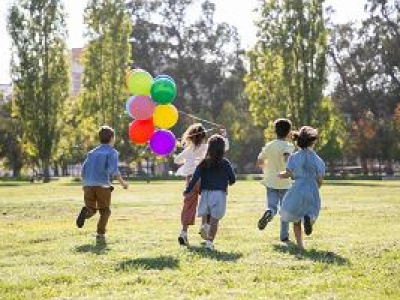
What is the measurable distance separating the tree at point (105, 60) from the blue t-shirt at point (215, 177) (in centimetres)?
4615

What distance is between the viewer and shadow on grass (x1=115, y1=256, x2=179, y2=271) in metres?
7.79

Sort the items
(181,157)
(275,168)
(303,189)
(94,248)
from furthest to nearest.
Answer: (181,157), (275,168), (94,248), (303,189)

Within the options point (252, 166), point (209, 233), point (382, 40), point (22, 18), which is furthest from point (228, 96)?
point (209, 233)

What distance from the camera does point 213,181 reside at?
9.77 metres

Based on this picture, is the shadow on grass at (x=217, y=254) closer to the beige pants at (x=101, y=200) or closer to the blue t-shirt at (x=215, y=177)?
the blue t-shirt at (x=215, y=177)

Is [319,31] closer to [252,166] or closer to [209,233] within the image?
[252,166]

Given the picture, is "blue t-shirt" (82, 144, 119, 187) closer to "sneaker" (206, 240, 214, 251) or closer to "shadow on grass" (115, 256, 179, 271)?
"sneaker" (206, 240, 214, 251)

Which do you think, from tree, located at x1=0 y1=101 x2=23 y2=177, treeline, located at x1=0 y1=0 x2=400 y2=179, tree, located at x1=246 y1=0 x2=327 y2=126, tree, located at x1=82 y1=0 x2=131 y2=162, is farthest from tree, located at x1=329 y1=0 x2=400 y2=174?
tree, located at x1=0 y1=101 x2=23 y2=177

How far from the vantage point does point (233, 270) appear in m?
7.60

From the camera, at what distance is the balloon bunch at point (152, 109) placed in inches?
492

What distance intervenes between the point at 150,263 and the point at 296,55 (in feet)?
152

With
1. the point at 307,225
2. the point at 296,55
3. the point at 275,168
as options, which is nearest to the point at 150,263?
the point at 307,225

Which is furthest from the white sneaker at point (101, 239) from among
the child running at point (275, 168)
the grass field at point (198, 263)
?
the child running at point (275, 168)

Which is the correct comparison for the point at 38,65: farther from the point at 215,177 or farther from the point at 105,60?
the point at 215,177
